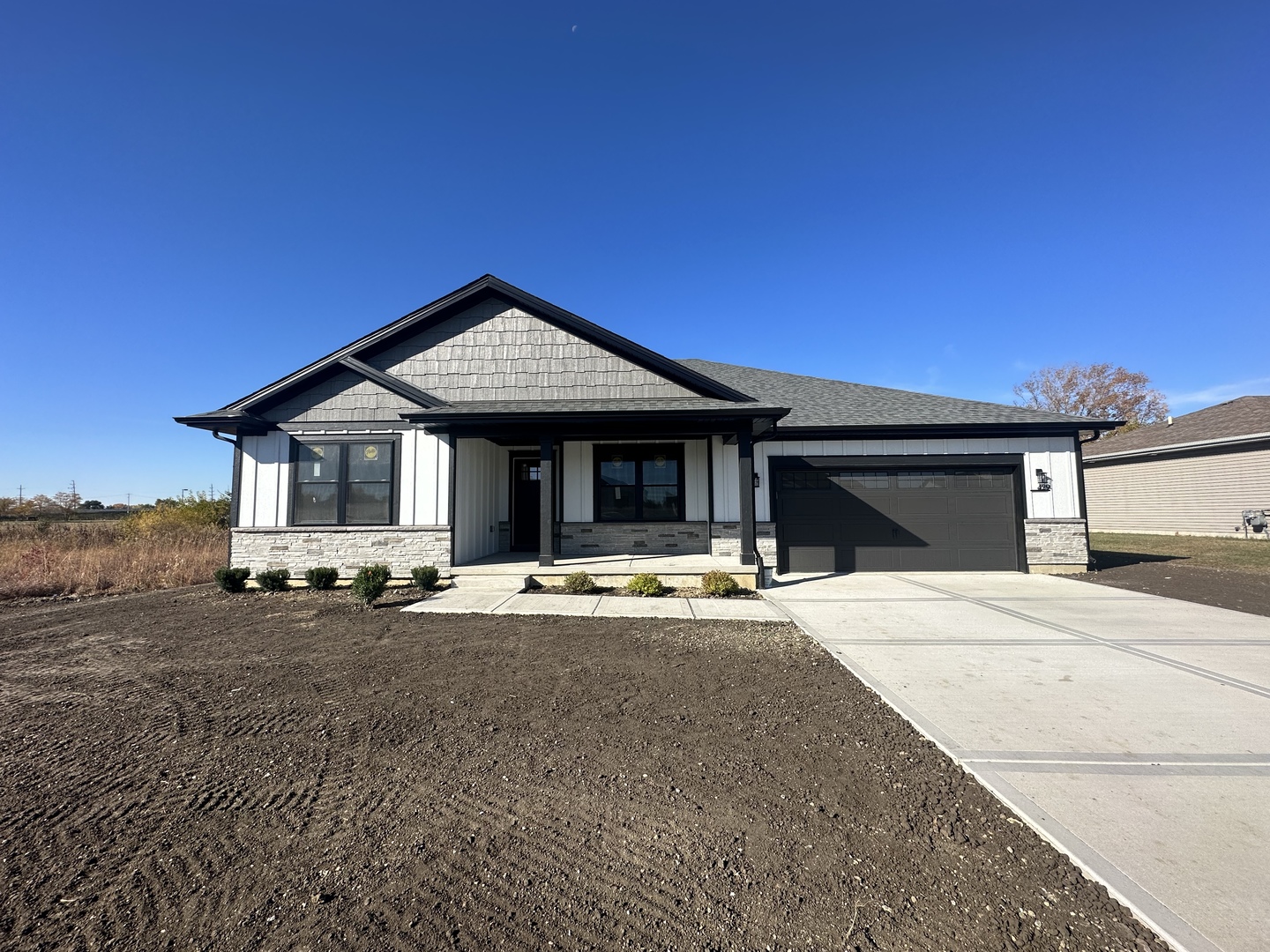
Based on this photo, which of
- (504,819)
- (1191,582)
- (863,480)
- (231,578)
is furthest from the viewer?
(863,480)

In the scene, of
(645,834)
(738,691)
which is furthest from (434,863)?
(738,691)

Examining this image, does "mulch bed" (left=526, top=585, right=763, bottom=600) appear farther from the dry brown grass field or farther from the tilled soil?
the dry brown grass field

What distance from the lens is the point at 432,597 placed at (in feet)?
26.1

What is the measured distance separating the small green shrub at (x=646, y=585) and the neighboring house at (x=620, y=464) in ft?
8.08

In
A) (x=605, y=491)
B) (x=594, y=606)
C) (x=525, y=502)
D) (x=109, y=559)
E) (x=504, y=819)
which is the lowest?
(x=504, y=819)

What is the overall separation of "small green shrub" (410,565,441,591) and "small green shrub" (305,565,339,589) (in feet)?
4.76

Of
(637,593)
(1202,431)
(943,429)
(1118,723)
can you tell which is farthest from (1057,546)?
(1202,431)

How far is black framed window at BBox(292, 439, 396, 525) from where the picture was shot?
31.6 feet

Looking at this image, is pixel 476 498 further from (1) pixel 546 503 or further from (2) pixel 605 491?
(2) pixel 605 491

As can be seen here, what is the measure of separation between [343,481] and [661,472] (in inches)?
252

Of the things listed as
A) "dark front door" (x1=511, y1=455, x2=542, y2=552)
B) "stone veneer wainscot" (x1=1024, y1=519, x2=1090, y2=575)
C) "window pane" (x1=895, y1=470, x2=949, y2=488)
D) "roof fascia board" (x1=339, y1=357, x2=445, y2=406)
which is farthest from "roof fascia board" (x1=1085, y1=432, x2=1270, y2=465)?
"roof fascia board" (x1=339, y1=357, x2=445, y2=406)

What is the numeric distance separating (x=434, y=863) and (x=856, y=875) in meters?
1.83

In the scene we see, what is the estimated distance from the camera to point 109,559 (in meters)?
10.7

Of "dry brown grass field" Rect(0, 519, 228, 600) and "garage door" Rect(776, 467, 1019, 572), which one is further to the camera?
"garage door" Rect(776, 467, 1019, 572)
